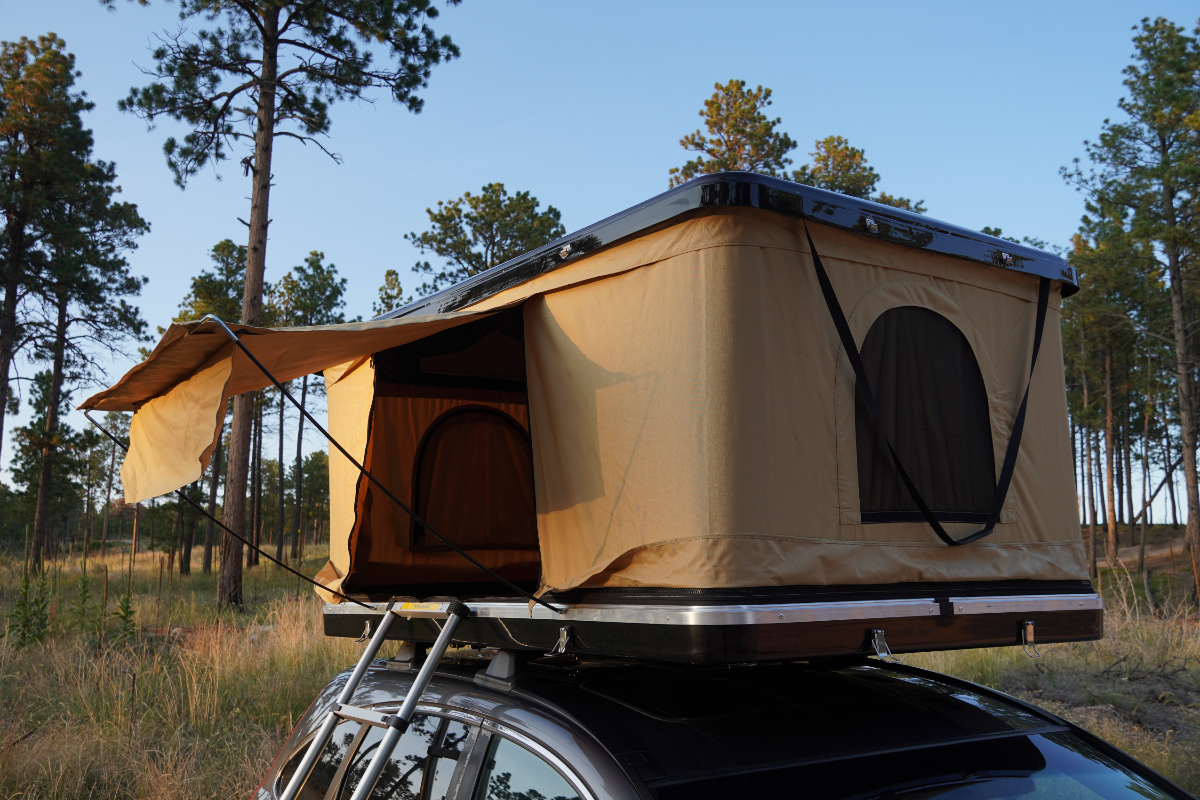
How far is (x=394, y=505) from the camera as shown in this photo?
183 inches

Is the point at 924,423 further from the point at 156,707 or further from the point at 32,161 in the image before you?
the point at 32,161

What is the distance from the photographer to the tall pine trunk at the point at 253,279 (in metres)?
13.0

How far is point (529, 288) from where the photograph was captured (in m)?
3.27

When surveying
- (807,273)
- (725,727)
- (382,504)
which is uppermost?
(807,273)

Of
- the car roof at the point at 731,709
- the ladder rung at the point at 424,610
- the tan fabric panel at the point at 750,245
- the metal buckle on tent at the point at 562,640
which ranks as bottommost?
the car roof at the point at 731,709

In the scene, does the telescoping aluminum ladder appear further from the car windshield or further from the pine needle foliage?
the pine needle foliage

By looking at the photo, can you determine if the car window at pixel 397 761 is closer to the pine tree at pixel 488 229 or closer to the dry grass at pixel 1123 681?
the dry grass at pixel 1123 681

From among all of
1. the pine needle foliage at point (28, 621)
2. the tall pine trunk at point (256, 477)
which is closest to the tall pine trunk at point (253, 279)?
the pine needle foliage at point (28, 621)

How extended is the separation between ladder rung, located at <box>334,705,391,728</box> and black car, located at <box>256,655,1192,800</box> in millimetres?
98

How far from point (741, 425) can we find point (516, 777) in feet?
3.58

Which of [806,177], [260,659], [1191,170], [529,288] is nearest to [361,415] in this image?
[529,288]

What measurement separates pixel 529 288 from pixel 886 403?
1362mm

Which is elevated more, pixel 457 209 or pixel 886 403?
pixel 457 209

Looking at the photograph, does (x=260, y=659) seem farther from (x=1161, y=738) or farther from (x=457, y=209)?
(x=457, y=209)
